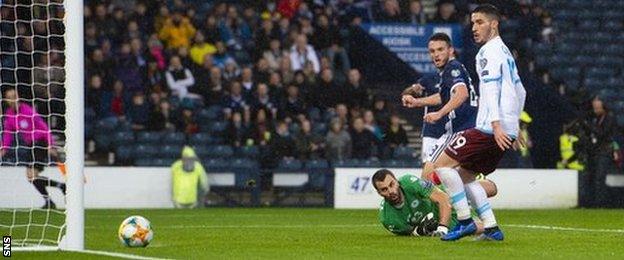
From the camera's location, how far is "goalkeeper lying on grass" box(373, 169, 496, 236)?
1366cm

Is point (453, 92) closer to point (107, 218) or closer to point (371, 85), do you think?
point (107, 218)

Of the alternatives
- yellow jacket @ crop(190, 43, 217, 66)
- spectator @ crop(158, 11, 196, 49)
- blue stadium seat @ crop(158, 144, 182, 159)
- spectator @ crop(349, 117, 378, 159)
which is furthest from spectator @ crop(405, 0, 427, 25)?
blue stadium seat @ crop(158, 144, 182, 159)

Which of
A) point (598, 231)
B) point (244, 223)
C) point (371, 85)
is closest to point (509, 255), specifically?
point (598, 231)

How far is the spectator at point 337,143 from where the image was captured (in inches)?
1028

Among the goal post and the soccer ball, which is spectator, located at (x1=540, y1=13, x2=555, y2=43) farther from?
the goal post

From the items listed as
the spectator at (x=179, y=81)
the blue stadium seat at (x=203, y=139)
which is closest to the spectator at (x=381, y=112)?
the blue stadium seat at (x=203, y=139)

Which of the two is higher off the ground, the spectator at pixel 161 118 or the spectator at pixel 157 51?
the spectator at pixel 157 51

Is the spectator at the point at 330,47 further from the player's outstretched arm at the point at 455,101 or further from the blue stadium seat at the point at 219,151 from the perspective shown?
the player's outstretched arm at the point at 455,101

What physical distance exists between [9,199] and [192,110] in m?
6.14

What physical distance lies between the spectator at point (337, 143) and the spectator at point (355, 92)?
46.9 inches

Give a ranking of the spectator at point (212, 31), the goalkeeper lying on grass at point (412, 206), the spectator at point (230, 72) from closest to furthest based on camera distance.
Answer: the goalkeeper lying on grass at point (412, 206) < the spectator at point (230, 72) < the spectator at point (212, 31)

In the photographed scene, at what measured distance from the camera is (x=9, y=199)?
20.9 meters

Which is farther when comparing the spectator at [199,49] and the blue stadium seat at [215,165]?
the spectator at [199,49]

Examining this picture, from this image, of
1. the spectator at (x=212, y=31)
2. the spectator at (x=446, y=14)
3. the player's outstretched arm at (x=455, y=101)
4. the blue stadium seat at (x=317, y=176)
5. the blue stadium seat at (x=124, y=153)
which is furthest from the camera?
the spectator at (x=446, y=14)
